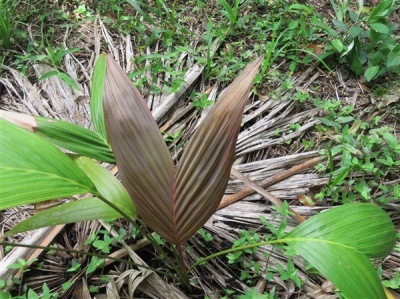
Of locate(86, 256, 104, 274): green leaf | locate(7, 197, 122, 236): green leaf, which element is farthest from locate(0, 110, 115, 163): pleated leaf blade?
locate(86, 256, 104, 274): green leaf

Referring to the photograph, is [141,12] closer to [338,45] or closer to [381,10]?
[338,45]

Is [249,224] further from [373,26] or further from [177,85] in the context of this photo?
[373,26]

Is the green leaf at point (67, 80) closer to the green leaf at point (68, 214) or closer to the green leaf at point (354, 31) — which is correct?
the green leaf at point (68, 214)

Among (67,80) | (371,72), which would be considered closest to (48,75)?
(67,80)

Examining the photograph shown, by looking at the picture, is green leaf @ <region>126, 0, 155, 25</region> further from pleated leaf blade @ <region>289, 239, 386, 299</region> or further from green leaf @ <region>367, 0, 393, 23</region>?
pleated leaf blade @ <region>289, 239, 386, 299</region>

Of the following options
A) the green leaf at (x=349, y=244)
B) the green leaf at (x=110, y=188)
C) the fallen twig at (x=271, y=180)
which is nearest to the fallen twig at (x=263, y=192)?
the fallen twig at (x=271, y=180)

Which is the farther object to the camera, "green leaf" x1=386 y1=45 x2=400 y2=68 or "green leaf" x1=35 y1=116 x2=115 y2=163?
"green leaf" x1=386 y1=45 x2=400 y2=68

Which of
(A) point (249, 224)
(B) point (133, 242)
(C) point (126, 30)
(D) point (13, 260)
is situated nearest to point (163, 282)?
(B) point (133, 242)
